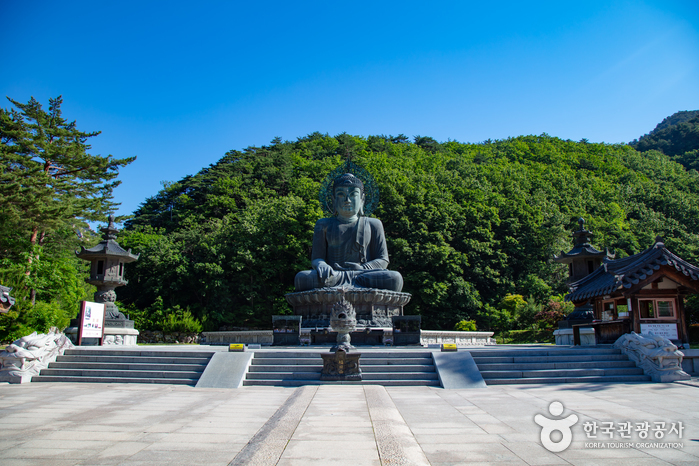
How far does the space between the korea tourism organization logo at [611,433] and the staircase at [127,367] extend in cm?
609

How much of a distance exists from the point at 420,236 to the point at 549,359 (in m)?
16.6

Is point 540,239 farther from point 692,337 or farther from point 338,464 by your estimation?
point 338,464

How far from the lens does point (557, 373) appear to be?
8.27m

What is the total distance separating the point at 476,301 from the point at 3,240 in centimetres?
2103

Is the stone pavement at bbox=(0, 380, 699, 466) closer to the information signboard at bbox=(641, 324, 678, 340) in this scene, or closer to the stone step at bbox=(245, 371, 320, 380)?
the stone step at bbox=(245, 371, 320, 380)

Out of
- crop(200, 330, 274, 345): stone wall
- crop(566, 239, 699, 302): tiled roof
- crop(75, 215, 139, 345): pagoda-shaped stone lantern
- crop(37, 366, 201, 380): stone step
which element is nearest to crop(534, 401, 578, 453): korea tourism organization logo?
crop(566, 239, 699, 302): tiled roof

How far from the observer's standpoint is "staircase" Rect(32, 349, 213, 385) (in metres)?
8.51

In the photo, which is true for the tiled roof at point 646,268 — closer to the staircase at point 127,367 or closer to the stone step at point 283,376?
the stone step at point 283,376

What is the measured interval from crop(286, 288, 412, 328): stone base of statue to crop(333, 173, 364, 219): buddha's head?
3.45 metres

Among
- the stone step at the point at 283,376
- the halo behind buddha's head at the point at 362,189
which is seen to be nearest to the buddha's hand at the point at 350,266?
the halo behind buddha's head at the point at 362,189

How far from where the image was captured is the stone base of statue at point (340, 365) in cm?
780

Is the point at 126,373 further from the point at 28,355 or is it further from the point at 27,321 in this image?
the point at 27,321

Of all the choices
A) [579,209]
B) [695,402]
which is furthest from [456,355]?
[579,209]

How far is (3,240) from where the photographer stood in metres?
18.1
